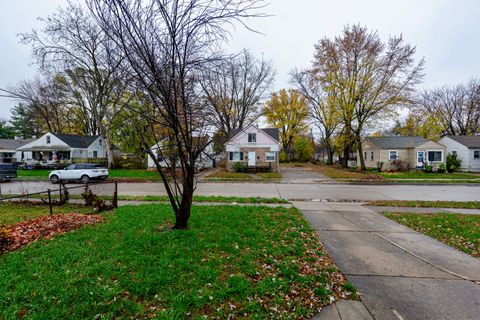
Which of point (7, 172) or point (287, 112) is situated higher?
point (287, 112)

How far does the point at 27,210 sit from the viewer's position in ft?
25.7

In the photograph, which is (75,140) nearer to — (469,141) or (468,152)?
(468,152)

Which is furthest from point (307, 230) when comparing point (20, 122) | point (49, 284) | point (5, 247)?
point (20, 122)

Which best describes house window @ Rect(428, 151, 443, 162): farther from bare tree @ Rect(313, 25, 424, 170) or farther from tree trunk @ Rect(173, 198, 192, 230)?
tree trunk @ Rect(173, 198, 192, 230)

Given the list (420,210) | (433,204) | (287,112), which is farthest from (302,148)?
(420,210)

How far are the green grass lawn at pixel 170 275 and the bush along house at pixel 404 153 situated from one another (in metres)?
27.9

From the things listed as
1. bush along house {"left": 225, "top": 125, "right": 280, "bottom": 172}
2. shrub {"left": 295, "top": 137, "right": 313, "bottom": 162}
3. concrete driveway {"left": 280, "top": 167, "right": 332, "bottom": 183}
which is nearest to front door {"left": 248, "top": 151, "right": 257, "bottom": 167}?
bush along house {"left": 225, "top": 125, "right": 280, "bottom": 172}

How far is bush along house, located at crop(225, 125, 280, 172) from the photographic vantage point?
24.6 m

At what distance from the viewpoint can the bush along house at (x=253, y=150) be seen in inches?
968

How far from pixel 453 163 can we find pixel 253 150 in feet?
79.4

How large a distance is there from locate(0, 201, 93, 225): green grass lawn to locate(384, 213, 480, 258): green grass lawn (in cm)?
1069

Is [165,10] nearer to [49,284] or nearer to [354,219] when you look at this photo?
[49,284]

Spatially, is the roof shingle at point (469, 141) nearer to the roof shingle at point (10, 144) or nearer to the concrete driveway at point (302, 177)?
the concrete driveway at point (302, 177)

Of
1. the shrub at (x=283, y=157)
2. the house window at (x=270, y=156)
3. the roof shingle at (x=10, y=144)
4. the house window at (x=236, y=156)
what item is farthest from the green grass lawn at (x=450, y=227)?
the roof shingle at (x=10, y=144)
